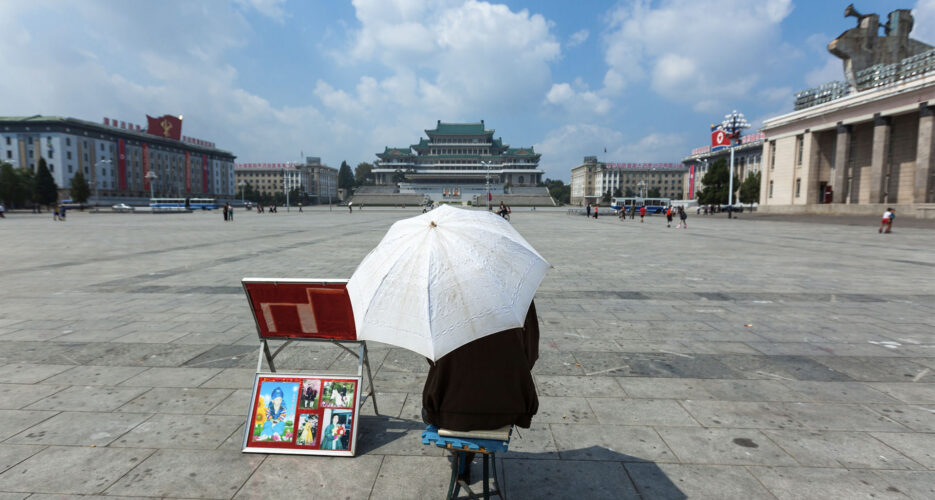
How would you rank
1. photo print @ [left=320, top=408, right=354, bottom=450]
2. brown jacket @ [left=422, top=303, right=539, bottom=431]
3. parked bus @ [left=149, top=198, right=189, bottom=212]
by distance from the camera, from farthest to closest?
parked bus @ [left=149, top=198, right=189, bottom=212] → photo print @ [left=320, top=408, right=354, bottom=450] → brown jacket @ [left=422, top=303, right=539, bottom=431]

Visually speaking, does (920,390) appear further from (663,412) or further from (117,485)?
(117,485)

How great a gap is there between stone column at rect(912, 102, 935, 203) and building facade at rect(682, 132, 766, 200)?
138ft

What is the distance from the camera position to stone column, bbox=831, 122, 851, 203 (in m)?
38.4

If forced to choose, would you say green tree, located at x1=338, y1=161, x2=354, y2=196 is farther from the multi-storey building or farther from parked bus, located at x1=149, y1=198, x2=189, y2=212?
parked bus, located at x1=149, y1=198, x2=189, y2=212

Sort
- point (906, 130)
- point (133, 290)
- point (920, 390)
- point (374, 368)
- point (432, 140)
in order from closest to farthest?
point (920, 390) → point (374, 368) → point (133, 290) → point (906, 130) → point (432, 140)

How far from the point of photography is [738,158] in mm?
96000

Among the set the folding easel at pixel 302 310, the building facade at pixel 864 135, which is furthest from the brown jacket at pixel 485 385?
the building facade at pixel 864 135

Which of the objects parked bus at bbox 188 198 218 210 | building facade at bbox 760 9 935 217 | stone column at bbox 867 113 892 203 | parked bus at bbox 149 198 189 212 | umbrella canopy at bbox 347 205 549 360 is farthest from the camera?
parked bus at bbox 188 198 218 210

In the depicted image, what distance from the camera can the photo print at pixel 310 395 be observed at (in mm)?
3041

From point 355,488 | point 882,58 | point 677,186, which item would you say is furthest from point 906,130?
point 677,186

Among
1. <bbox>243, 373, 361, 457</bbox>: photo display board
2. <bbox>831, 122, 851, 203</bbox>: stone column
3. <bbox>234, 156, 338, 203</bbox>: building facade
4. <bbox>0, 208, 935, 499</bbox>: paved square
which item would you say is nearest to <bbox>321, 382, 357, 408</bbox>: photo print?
<bbox>243, 373, 361, 457</bbox>: photo display board

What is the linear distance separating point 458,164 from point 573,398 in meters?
107

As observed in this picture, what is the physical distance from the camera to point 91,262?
39.0ft

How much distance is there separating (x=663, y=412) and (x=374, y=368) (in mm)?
2681
